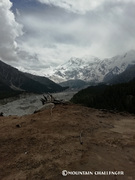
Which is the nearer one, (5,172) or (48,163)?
(5,172)

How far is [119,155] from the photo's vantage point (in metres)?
11.8

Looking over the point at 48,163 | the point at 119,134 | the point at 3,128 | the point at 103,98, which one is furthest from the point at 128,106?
the point at 48,163

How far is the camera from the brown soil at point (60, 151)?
9688 mm

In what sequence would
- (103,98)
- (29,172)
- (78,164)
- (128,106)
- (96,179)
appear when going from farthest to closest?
(103,98)
(128,106)
(78,164)
(29,172)
(96,179)

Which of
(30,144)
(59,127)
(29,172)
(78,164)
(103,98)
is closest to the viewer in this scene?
(29,172)

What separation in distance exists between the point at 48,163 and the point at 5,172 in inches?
96.9

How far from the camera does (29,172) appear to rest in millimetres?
9570

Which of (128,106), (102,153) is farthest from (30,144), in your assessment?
(128,106)

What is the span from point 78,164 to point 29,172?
2866 millimetres

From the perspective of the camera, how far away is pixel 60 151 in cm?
1196

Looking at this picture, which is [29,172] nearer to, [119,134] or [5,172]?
[5,172]

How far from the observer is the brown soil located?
9688 millimetres

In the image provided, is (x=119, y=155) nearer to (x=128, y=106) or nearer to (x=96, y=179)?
(x=96, y=179)

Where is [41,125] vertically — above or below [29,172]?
above
